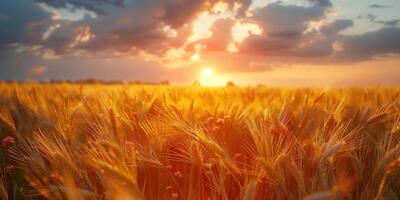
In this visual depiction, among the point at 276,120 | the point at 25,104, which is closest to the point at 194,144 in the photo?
Result: the point at 276,120

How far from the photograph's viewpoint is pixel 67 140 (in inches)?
100

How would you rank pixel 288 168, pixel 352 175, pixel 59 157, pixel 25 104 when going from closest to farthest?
pixel 59 157 < pixel 288 168 < pixel 352 175 < pixel 25 104

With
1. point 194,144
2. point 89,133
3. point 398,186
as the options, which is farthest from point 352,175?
point 89,133

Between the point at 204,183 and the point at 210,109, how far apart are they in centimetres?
104

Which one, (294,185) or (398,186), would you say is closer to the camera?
(294,185)

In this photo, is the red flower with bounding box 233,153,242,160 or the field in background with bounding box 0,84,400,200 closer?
the field in background with bounding box 0,84,400,200

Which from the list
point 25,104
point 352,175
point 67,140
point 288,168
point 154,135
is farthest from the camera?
point 25,104

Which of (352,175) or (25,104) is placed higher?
(25,104)

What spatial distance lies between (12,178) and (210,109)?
55.6 inches

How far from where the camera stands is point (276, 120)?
2.47 metres

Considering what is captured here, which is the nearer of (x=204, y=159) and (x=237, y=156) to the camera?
(x=204, y=159)

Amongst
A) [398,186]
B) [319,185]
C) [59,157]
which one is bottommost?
[398,186]

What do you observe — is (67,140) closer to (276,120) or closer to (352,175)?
(276,120)

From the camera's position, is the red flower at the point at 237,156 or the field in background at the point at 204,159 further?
the red flower at the point at 237,156
